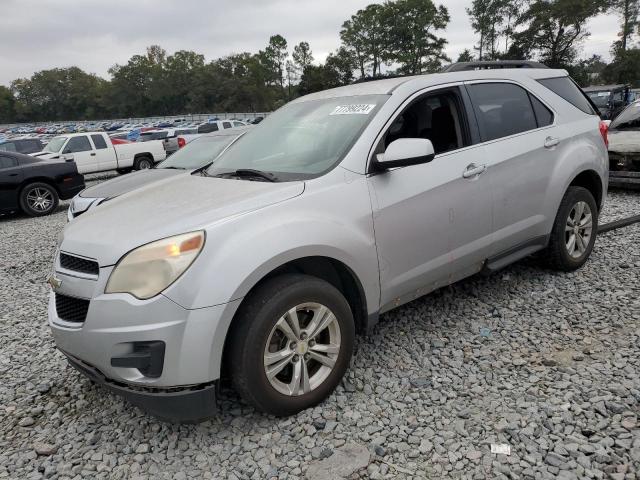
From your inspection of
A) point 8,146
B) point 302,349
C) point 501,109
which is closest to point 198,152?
point 501,109

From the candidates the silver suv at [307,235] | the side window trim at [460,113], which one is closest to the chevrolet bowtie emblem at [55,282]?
the silver suv at [307,235]

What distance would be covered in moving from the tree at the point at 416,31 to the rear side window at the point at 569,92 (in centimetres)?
7050

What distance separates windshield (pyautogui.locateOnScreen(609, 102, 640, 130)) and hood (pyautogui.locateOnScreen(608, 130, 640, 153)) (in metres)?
0.31

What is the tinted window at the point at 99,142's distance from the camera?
15844mm

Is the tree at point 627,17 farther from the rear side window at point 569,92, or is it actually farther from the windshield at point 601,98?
the rear side window at point 569,92

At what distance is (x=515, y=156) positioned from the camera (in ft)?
11.9

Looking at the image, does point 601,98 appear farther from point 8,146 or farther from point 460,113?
point 8,146

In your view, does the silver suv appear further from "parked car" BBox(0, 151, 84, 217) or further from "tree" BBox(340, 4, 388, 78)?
"tree" BBox(340, 4, 388, 78)

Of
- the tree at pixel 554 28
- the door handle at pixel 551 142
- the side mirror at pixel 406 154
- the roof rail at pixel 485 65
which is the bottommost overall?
the door handle at pixel 551 142

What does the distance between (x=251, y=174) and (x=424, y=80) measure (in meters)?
1.39

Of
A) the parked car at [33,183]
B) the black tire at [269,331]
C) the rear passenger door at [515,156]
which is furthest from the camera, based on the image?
the parked car at [33,183]

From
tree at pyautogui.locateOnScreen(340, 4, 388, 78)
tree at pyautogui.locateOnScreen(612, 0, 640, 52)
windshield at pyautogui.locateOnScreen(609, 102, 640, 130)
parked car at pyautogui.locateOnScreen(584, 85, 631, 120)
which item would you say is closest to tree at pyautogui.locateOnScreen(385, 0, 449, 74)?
tree at pyautogui.locateOnScreen(340, 4, 388, 78)

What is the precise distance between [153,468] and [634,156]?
791cm

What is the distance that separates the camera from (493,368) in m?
3.06
